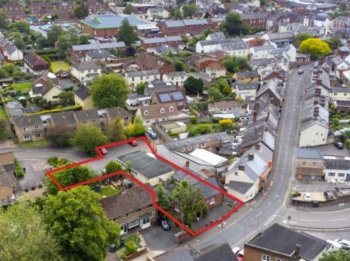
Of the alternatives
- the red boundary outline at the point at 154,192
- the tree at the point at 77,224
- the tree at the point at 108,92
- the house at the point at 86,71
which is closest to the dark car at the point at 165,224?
the red boundary outline at the point at 154,192

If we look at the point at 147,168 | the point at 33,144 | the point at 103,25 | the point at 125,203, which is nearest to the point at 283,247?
the point at 125,203

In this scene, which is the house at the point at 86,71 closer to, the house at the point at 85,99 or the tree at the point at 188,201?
the house at the point at 85,99

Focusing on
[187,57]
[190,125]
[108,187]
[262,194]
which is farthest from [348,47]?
[108,187]

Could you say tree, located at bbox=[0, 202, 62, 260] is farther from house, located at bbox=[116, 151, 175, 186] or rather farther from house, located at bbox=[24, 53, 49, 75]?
house, located at bbox=[24, 53, 49, 75]

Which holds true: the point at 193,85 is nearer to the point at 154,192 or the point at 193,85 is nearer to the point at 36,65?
the point at 36,65

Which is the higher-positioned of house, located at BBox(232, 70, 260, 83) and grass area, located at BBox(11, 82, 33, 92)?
house, located at BBox(232, 70, 260, 83)

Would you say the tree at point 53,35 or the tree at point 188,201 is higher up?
the tree at point 53,35

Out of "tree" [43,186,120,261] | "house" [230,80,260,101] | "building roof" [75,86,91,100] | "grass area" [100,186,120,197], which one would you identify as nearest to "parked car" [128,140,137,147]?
"grass area" [100,186,120,197]
